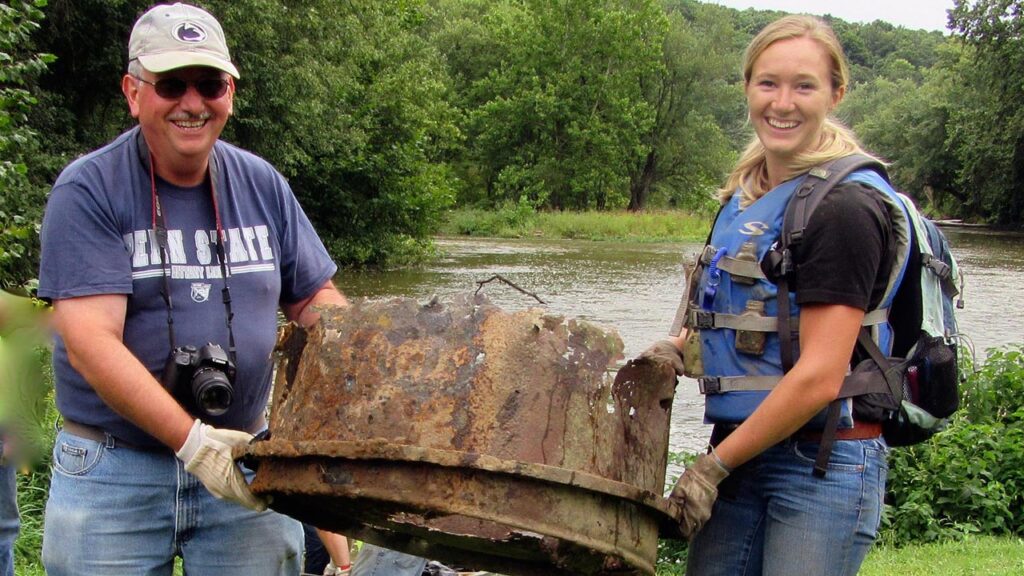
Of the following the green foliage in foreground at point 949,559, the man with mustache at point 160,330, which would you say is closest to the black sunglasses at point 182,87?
the man with mustache at point 160,330

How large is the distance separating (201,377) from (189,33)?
917 mm

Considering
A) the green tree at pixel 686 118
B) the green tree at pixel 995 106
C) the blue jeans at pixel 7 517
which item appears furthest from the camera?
the green tree at pixel 686 118

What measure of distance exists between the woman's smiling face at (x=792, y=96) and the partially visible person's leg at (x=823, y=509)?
782 millimetres

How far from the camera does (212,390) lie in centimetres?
279

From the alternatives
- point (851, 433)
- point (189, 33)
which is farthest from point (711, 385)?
point (189, 33)

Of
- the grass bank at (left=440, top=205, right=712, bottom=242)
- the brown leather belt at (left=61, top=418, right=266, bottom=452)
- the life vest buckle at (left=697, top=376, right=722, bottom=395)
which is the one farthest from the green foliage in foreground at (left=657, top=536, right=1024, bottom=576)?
the grass bank at (left=440, top=205, right=712, bottom=242)

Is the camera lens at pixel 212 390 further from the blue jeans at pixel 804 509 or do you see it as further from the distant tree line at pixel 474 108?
the distant tree line at pixel 474 108

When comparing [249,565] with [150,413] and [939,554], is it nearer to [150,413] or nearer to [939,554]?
[150,413]

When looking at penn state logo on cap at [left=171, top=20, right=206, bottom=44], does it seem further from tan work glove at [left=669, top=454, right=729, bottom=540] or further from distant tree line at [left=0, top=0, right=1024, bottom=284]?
distant tree line at [left=0, top=0, right=1024, bottom=284]

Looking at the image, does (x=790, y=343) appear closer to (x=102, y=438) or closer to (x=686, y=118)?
(x=102, y=438)

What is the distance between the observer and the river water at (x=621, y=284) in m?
14.6

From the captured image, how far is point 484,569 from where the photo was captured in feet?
9.17

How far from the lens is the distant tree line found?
16766 mm

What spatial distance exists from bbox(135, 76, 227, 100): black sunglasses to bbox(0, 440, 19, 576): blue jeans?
1.74 metres
